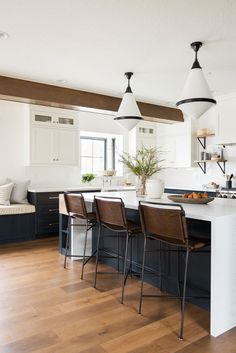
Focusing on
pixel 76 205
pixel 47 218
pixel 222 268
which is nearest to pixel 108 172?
pixel 47 218

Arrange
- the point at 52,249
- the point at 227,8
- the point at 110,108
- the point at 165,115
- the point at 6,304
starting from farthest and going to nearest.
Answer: the point at 165,115 < the point at 110,108 < the point at 52,249 < the point at 6,304 < the point at 227,8

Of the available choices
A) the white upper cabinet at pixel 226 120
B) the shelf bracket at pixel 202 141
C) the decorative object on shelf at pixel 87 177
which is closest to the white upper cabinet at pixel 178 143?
the shelf bracket at pixel 202 141

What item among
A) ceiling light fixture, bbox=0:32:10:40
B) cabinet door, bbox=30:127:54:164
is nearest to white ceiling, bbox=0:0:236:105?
ceiling light fixture, bbox=0:32:10:40

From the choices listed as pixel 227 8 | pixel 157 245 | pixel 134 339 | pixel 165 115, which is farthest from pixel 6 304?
pixel 165 115

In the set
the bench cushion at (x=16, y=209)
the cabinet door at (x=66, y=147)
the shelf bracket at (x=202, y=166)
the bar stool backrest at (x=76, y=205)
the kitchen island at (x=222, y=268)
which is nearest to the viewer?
the kitchen island at (x=222, y=268)

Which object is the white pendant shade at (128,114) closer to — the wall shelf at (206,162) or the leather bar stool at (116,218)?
the leather bar stool at (116,218)

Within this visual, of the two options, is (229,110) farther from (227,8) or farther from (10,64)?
(10,64)

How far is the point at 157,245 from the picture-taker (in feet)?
9.80

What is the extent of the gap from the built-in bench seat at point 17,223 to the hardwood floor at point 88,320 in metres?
1.59

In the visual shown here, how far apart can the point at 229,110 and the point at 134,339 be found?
176 inches

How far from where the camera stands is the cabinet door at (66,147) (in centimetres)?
568

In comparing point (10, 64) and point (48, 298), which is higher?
point (10, 64)

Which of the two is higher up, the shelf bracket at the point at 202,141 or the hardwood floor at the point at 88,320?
the shelf bracket at the point at 202,141

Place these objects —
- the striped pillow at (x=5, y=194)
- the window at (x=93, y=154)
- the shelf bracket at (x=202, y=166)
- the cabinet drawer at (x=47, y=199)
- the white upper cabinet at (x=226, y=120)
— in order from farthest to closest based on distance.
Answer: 1. the window at (x=93, y=154)
2. the shelf bracket at (x=202, y=166)
3. the white upper cabinet at (x=226, y=120)
4. the cabinet drawer at (x=47, y=199)
5. the striped pillow at (x=5, y=194)
